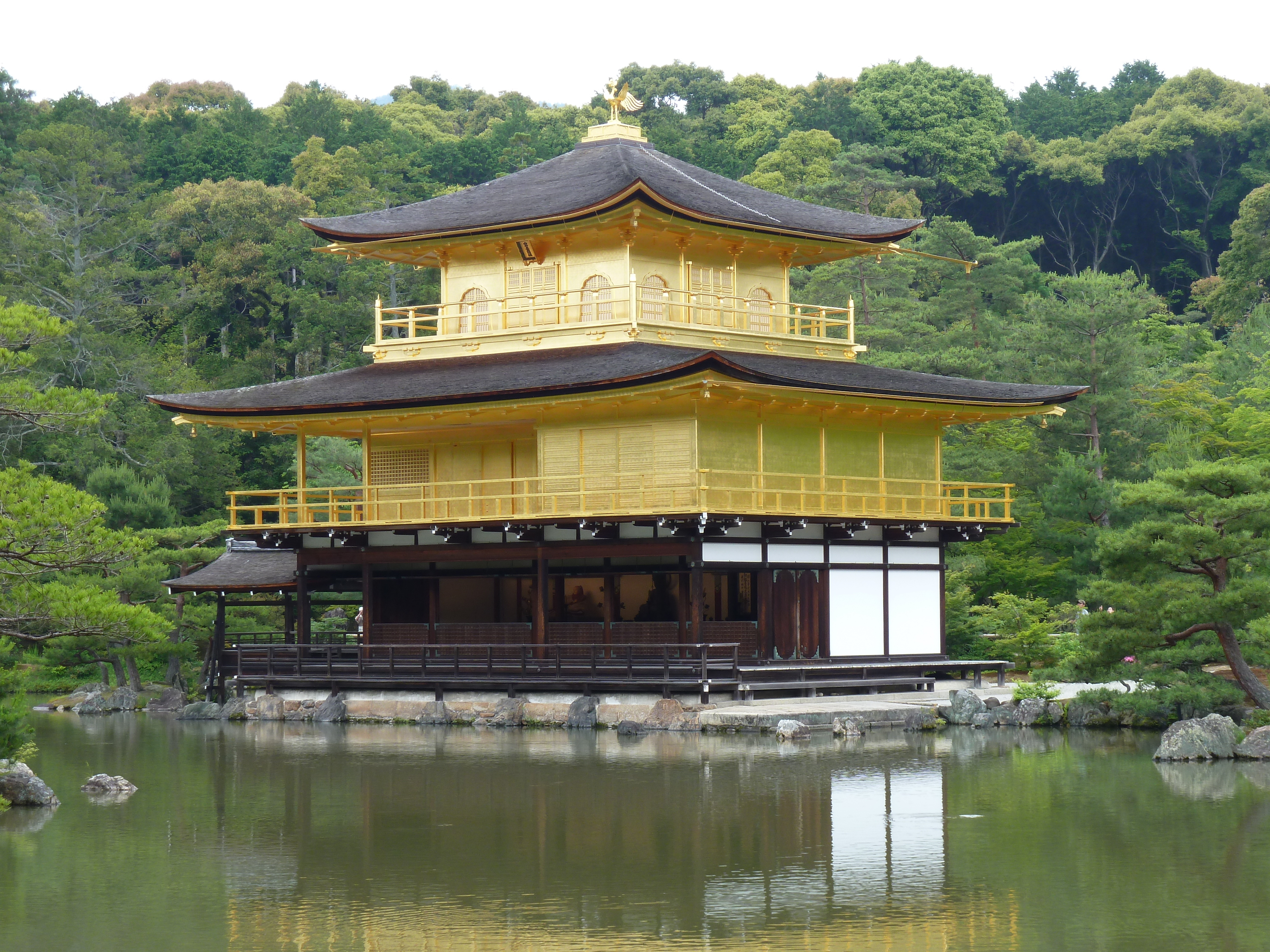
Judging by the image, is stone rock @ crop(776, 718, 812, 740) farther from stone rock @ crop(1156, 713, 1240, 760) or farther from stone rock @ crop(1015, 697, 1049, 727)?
stone rock @ crop(1156, 713, 1240, 760)

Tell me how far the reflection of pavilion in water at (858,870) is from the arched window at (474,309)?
2106 cm

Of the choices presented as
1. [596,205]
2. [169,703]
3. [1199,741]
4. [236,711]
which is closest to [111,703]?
[169,703]

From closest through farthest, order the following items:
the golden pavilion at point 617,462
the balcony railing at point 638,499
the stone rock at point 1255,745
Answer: the stone rock at point 1255,745, the balcony railing at point 638,499, the golden pavilion at point 617,462

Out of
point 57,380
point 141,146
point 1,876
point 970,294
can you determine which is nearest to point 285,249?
point 57,380

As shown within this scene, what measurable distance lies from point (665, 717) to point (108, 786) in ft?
36.1

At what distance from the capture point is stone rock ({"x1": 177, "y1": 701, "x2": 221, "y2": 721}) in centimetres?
3797

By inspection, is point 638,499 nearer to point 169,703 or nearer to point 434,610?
point 434,610

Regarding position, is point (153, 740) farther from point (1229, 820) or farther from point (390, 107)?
point (390, 107)

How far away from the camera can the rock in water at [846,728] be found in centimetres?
2947

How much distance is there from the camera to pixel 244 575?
133ft

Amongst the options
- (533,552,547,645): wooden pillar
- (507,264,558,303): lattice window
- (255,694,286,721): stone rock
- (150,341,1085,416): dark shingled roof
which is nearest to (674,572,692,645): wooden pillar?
(533,552,547,645): wooden pillar

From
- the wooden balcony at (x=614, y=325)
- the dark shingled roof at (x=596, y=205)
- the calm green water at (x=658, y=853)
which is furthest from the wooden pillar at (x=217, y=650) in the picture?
the calm green water at (x=658, y=853)

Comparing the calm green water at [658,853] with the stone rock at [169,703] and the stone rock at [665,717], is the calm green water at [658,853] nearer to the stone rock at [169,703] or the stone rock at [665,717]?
the stone rock at [665,717]

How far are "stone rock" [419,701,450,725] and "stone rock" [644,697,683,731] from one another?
4984mm
